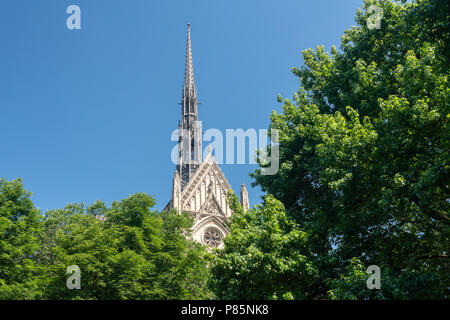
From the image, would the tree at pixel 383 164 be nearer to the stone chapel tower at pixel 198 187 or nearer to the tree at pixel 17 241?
the tree at pixel 17 241

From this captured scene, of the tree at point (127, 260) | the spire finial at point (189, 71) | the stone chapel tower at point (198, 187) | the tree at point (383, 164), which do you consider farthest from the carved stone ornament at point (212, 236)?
the tree at point (383, 164)

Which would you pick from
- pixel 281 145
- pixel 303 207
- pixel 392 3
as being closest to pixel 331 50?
pixel 392 3

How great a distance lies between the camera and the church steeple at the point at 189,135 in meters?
54.8

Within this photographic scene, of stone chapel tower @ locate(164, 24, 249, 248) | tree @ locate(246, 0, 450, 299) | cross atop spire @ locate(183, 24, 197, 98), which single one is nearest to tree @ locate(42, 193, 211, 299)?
tree @ locate(246, 0, 450, 299)

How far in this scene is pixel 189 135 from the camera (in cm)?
5766

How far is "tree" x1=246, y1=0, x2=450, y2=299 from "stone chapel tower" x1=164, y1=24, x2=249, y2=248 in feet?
82.6

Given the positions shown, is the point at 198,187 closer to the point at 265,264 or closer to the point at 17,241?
the point at 17,241

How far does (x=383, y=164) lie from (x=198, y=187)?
121 feet

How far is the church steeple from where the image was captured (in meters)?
54.8

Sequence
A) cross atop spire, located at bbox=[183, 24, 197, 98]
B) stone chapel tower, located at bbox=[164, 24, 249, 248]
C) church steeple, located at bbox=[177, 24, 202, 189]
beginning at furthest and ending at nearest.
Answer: cross atop spire, located at bbox=[183, 24, 197, 98]
church steeple, located at bbox=[177, 24, 202, 189]
stone chapel tower, located at bbox=[164, 24, 249, 248]

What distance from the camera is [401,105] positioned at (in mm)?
11852

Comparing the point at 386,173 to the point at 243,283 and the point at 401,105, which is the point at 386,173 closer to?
the point at 401,105

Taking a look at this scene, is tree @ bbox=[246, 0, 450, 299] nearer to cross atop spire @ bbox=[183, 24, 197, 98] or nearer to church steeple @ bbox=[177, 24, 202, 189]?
church steeple @ bbox=[177, 24, 202, 189]
